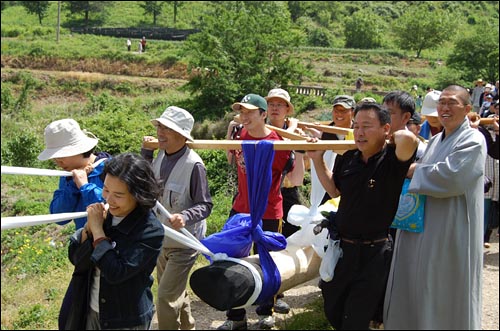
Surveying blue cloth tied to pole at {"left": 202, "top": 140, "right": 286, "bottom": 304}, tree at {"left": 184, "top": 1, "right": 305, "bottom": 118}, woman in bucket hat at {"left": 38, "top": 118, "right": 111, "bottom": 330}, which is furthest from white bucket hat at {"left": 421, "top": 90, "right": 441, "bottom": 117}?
tree at {"left": 184, "top": 1, "right": 305, "bottom": 118}

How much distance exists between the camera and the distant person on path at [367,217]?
11.3ft

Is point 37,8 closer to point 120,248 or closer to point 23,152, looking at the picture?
point 23,152

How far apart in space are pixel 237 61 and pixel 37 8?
45.0 meters

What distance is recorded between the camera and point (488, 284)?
19.0ft

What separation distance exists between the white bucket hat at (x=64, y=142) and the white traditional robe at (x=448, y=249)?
207cm

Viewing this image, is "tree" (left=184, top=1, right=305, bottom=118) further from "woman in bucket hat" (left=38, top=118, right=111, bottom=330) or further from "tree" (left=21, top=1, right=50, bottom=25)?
"tree" (left=21, top=1, right=50, bottom=25)

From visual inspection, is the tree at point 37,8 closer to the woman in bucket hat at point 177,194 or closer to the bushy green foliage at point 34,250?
the bushy green foliage at point 34,250

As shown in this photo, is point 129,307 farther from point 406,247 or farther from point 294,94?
point 294,94

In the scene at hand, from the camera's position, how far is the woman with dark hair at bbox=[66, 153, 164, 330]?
291 cm

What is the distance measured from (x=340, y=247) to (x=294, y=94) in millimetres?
19966

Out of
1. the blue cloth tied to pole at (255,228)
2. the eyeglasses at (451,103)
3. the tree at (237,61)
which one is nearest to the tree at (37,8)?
the tree at (237,61)

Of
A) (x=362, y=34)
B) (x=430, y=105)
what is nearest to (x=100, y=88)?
(x=362, y=34)

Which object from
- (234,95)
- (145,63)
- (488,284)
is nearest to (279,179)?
(488,284)

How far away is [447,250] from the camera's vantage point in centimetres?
346
